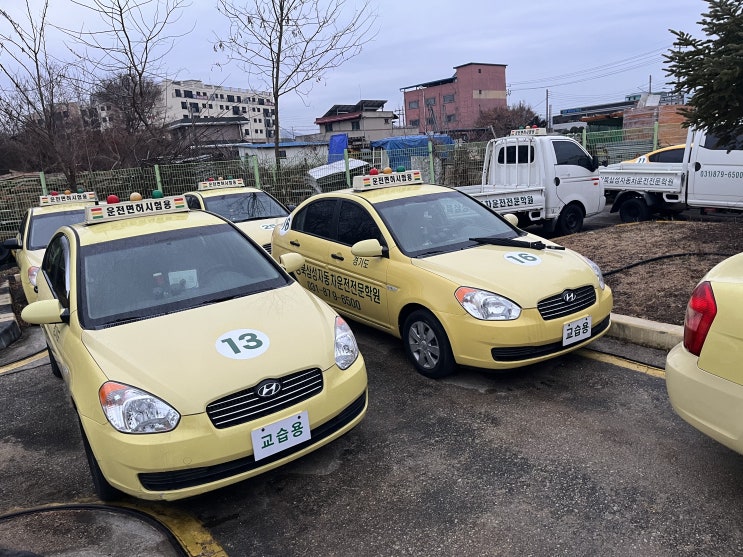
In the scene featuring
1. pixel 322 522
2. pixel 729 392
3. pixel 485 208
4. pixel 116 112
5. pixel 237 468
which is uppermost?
pixel 116 112

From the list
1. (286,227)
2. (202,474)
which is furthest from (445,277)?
(286,227)

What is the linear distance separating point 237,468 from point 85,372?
1032mm

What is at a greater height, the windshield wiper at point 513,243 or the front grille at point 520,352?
the windshield wiper at point 513,243

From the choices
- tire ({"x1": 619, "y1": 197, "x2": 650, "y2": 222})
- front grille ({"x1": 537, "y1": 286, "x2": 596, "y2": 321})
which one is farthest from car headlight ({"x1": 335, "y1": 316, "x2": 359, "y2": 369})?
tire ({"x1": 619, "y1": 197, "x2": 650, "y2": 222})

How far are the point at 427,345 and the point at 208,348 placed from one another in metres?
1.98

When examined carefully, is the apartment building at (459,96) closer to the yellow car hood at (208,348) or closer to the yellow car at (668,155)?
the yellow car at (668,155)

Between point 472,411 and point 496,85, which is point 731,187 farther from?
point 496,85

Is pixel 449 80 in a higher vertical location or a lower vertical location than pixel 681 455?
higher

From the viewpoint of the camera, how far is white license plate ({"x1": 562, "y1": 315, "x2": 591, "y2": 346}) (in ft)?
13.6

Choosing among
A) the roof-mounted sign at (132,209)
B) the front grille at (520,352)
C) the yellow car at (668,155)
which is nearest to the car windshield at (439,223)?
the front grille at (520,352)

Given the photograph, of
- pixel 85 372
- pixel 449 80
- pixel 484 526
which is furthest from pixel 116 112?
pixel 449 80

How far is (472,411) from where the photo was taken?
3.90 m

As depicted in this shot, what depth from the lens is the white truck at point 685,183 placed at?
888 cm

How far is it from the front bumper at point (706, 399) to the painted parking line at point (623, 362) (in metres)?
1.52
